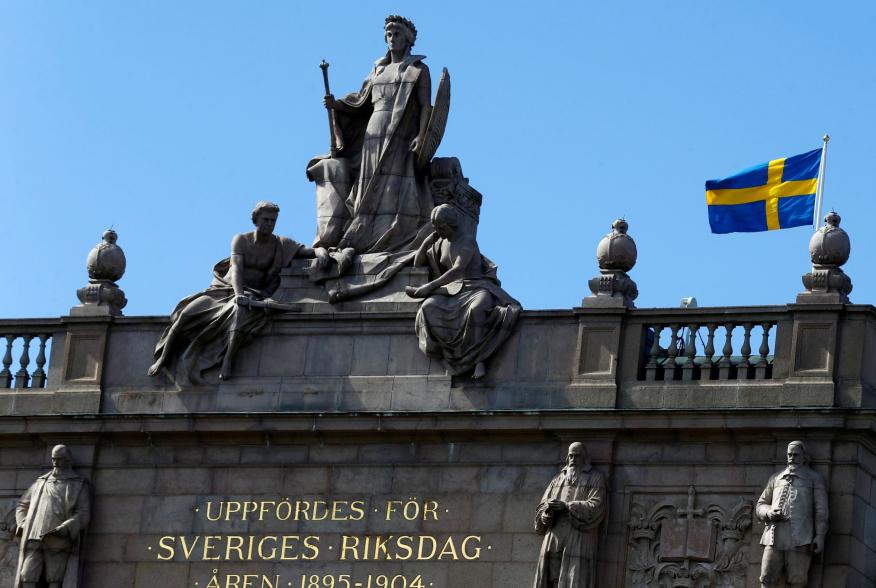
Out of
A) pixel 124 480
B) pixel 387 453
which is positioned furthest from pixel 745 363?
pixel 124 480

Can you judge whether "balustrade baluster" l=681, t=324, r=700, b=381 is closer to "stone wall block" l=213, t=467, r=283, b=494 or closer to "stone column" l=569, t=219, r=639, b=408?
"stone column" l=569, t=219, r=639, b=408

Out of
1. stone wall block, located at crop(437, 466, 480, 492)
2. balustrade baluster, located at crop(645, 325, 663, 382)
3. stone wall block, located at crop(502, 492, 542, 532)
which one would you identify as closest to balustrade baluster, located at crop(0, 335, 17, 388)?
stone wall block, located at crop(437, 466, 480, 492)

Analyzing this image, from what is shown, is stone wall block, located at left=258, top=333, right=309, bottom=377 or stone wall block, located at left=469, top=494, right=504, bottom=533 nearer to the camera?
stone wall block, located at left=469, top=494, right=504, bottom=533

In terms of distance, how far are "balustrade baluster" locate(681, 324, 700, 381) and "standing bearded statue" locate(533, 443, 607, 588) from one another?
1.54 meters

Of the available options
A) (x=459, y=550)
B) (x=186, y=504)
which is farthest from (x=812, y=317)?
(x=186, y=504)

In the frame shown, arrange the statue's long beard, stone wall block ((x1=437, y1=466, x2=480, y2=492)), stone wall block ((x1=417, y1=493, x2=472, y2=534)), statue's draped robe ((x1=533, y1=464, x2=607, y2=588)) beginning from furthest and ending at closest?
stone wall block ((x1=437, y1=466, x2=480, y2=492))
stone wall block ((x1=417, y1=493, x2=472, y2=534))
the statue's long beard
statue's draped robe ((x1=533, y1=464, x2=607, y2=588))

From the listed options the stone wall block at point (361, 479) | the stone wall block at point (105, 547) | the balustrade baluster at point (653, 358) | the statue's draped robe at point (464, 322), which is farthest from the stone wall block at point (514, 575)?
the stone wall block at point (105, 547)

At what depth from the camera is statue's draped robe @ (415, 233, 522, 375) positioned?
155 feet

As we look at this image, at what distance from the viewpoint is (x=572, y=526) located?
4581 centimetres

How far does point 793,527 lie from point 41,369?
402 inches

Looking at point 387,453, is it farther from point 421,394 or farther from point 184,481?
point 184,481

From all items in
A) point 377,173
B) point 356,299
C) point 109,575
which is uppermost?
point 377,173

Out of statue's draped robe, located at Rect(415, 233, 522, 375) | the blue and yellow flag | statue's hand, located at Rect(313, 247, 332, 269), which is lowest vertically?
statue's draped robe, located at Rect(415, 233, 522, 375)

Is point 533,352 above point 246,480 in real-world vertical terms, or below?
above
